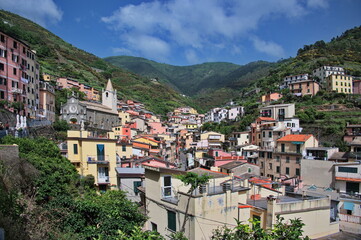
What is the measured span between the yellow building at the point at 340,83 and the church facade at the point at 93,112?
181ft

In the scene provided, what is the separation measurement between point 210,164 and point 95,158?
50.8 ft

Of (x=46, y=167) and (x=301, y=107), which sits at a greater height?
(x=301, y=107)

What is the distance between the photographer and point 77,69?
4119 inches

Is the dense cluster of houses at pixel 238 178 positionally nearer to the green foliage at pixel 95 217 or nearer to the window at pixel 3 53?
the green foliage at pixel 95 217

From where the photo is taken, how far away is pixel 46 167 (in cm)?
1602

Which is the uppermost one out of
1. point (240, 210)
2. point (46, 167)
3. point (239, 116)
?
point (239, 116)

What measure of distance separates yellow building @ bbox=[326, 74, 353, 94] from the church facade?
55180mm

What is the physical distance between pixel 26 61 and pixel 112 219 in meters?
35.9

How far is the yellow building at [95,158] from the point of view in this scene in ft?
72.1

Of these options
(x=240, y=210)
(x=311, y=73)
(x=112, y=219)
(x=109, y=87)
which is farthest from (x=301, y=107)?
(x=112, y=219)

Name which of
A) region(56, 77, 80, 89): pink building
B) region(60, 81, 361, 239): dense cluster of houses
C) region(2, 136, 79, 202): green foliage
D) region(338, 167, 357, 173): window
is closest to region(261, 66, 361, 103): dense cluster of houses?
region(60, 81, 361, 239): dense cluster of houses

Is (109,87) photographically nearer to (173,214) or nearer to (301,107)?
(301,107)

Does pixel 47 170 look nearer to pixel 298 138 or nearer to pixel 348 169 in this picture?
pixel 348 169

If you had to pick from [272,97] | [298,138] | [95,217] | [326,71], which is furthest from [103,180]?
[326,71]
